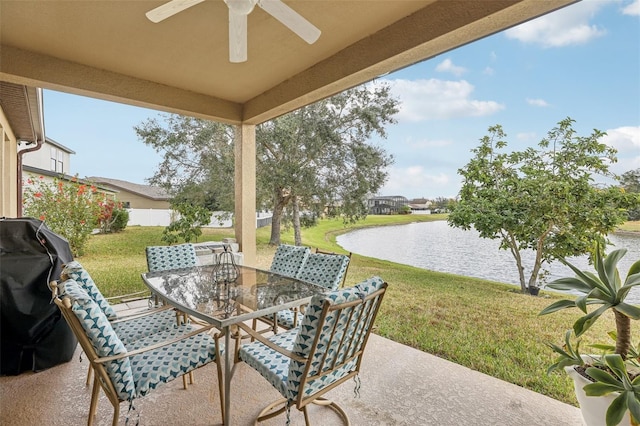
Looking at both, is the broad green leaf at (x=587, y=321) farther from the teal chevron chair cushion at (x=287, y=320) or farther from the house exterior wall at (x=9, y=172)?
the house exterior wall at (x=9, y=172)

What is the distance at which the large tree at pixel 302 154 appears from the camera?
19.8 ft

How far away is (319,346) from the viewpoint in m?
1.50

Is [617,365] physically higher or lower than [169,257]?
lower

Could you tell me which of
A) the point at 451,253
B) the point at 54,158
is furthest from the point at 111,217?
the point at 451,253

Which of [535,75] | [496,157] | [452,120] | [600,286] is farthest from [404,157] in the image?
[600,286]

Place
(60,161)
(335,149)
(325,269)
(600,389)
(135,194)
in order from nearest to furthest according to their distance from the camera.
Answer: (600,389), (325,269), (135,194), (335,149), (60,161)

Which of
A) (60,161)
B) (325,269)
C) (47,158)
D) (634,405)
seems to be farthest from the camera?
(47,158)

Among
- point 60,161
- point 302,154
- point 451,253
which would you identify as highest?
point 302,154

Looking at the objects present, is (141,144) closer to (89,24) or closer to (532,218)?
(89,24)

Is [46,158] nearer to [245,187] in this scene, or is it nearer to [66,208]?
[66,208]

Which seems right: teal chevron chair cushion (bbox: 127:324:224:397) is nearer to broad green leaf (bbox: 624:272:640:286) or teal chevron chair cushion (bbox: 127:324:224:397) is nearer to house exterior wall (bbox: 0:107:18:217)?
broad green leaf (bbox: 624:272:640:286)

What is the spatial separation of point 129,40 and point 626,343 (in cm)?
415

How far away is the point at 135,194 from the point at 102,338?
4.81 metres

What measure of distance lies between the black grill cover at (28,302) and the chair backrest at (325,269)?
206 centimetres
